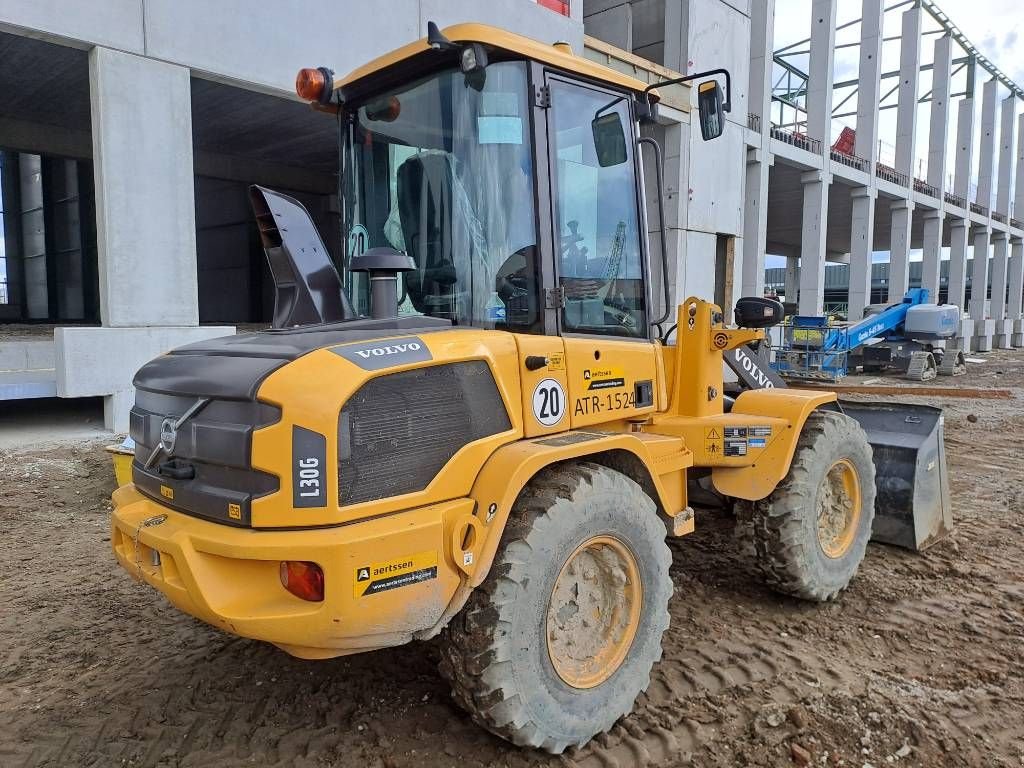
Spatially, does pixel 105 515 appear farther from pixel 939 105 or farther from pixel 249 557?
pixel 939 105

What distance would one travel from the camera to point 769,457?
3771 millimetres

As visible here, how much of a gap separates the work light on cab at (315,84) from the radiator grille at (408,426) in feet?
5.28

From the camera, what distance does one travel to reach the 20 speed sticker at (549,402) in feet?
9.18

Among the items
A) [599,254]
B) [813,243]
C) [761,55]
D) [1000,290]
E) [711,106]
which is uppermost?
[761,55]

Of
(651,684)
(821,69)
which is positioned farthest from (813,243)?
(651,684)

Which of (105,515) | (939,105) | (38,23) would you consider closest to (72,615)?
(105,515)

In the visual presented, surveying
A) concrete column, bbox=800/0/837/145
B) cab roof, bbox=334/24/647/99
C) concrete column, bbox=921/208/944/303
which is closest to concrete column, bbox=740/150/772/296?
concrete column, bbox=800/0/837/145

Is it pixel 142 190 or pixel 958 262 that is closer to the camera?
pixel 142 190

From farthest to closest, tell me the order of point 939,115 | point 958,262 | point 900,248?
point 958,262
point 939,115
point 900,248

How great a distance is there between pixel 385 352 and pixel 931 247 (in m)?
31.3

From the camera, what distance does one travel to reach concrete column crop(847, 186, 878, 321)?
2252cm

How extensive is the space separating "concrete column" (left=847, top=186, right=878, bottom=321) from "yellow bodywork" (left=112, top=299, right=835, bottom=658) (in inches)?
862

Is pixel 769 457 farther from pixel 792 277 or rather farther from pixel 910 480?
pixel 792 277

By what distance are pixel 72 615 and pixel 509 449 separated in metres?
2.96
